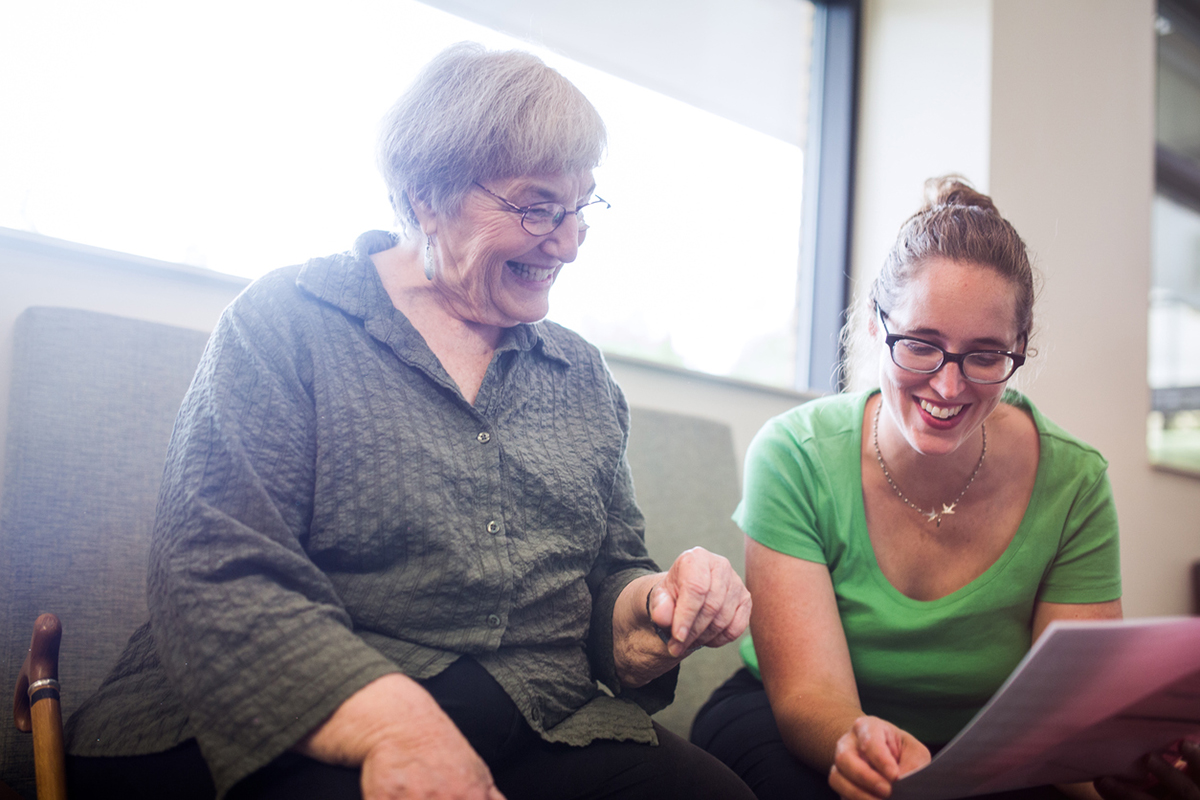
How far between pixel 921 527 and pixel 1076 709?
52cm

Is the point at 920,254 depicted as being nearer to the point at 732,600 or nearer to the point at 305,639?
the point at 732,600

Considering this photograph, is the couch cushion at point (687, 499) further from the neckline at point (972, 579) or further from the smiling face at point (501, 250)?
the smiling face at point (501, 250)

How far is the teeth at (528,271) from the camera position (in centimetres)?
102

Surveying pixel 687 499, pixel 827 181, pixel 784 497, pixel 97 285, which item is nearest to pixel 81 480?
pixel 97 285

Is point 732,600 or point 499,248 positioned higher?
point 499,248

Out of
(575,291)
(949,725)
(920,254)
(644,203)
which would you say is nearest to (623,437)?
(920,254)

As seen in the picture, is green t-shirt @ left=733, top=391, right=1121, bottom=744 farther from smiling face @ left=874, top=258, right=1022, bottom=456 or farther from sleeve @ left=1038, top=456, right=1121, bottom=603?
smiling face @ left=874, top=258, right=1022, bottom=456

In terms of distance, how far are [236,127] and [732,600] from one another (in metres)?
1.23

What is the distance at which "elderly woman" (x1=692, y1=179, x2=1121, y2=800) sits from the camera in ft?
3.46

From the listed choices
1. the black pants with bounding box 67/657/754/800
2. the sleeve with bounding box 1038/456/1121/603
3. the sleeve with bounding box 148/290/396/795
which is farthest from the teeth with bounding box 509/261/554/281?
the sleeve with bounding box 1038/456/1121/603

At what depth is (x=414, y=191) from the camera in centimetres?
102

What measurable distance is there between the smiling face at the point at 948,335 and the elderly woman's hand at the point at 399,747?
72cm

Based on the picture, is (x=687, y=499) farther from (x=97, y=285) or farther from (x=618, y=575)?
(x=97, y=285)

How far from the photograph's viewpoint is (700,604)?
2.80 ft
